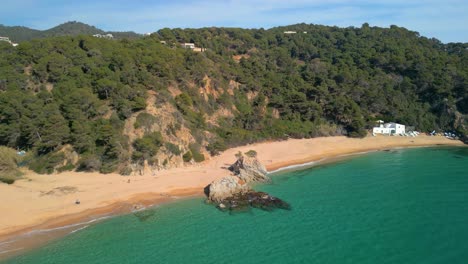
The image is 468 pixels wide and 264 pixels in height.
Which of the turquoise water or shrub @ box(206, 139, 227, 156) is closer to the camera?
the turquoise water

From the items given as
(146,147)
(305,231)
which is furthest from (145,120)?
(305,231)

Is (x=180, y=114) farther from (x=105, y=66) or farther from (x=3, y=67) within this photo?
(x=3, y=67)

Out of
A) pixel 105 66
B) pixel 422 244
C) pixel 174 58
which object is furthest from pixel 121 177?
pixel 422 244

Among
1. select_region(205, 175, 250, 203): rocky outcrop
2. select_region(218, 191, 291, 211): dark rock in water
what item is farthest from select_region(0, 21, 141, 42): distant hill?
select_region(218, 191, 291, 211): dark rock in water

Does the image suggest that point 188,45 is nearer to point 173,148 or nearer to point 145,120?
point 145,120

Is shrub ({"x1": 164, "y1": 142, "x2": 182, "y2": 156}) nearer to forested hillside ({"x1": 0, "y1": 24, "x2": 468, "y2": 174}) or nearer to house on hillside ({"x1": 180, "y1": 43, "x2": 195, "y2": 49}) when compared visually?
forested hillside ({"x1": 0, "y1": 24, "x2": 468, "y2": 174})

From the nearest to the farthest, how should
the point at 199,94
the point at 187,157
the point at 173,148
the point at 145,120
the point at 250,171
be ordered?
the point at 250,171 → the point at 173,148 → the point at 145,120 → the point at 187,157 → the point at 199,94

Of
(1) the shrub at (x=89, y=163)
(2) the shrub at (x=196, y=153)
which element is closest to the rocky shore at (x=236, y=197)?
(2) the shrub at (x=196, y=153)
